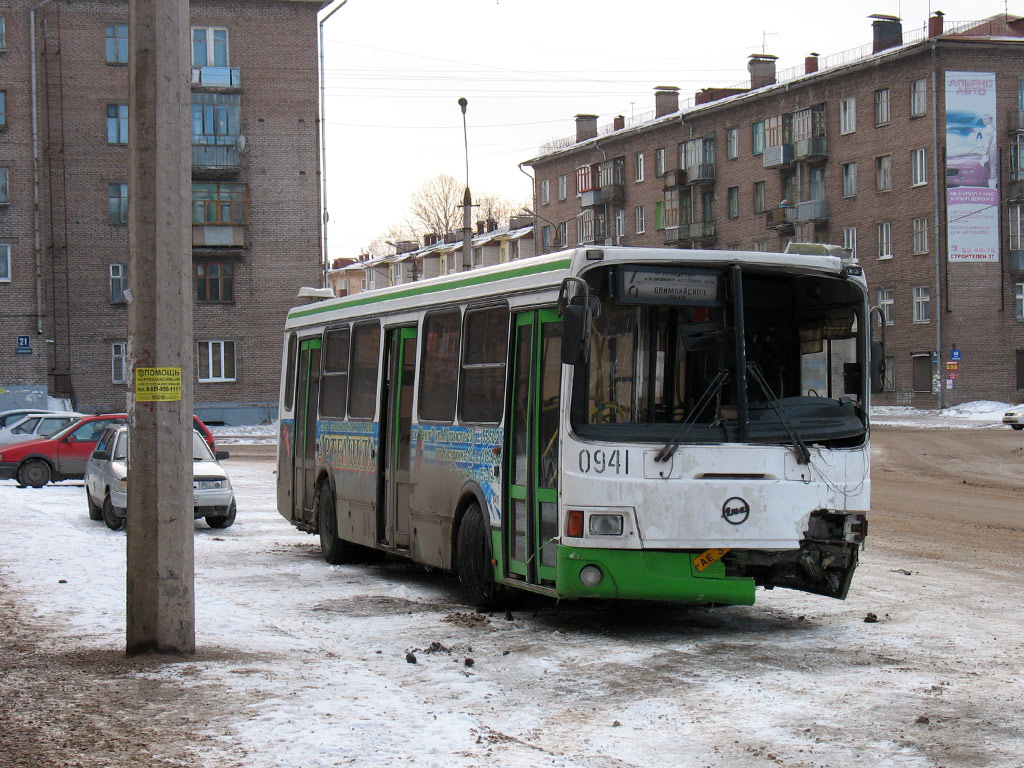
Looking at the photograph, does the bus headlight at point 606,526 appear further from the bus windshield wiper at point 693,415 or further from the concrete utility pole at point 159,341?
the concrete utility pole at point 159,341

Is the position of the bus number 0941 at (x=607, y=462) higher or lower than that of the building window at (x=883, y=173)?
lower

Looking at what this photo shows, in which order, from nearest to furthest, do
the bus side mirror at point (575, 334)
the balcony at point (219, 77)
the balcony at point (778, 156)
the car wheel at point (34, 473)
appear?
the bus side mirror at point (575, 334) < the car wheel at point (34, 473) < the balcony at point (219, 77) < the balcony at point (778, 156)

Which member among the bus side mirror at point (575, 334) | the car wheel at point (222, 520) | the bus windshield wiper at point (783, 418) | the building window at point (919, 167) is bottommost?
the car wheel at point (222, 520)

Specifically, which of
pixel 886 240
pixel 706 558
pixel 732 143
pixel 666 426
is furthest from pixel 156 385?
pixel 732 143

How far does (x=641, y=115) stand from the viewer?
77312mm

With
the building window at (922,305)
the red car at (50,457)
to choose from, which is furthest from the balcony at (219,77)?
the red car at (50,457)

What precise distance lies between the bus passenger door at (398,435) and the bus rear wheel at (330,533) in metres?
1.39

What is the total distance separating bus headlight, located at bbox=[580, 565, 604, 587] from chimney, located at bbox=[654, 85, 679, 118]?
6952cm

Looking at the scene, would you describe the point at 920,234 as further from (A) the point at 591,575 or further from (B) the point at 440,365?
(A) the point at 591,575

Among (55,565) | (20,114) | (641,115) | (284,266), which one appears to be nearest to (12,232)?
(20,114)

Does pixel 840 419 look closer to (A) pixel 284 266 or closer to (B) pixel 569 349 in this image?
(B) pixel 569 349

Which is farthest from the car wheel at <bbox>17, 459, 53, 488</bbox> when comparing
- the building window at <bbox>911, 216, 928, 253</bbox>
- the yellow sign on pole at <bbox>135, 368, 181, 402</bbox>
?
the building window at <bbox>911, 216, 928, 253</bbox>

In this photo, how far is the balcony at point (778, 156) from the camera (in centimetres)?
6506

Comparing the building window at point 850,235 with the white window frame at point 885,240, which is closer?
the white window frame at point 885,240
